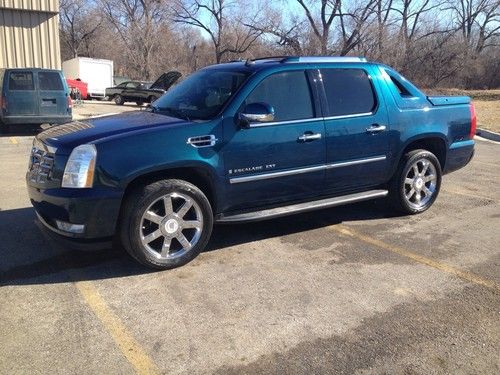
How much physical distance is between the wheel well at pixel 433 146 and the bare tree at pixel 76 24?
58.2m

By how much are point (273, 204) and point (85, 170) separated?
181 cm

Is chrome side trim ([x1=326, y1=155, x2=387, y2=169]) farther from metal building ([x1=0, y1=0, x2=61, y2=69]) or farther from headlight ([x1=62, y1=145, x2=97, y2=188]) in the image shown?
metal building ([x1=0, y1=0, x2=61, y2=69])

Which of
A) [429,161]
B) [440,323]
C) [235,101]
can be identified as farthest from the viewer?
[429,161]

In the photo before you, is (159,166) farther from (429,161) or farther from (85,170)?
(429,161)

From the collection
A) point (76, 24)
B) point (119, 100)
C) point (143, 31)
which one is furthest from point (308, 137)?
point (76, 24)

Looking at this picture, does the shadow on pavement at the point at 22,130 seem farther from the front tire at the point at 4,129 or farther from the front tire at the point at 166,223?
the front tire at the point at 166,223

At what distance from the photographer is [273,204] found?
4820 millimetres

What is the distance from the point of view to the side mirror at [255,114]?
437 cm

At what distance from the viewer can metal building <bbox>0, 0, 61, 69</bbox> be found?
16.2 metres

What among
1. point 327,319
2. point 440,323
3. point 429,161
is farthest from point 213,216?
point 429,161

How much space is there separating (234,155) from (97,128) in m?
1.23

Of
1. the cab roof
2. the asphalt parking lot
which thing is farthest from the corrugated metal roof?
the cab roof

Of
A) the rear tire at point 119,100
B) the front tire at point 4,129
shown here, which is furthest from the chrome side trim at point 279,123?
the rear tire at point 119,100

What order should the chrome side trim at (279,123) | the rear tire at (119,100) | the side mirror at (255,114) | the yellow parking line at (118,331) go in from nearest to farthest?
the yellow parking line at (118,331) < the side mirror at (255,114) < the chrome side trim at (279,123) < the rear tire at (119,100)
